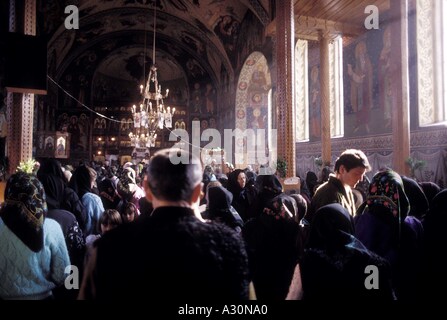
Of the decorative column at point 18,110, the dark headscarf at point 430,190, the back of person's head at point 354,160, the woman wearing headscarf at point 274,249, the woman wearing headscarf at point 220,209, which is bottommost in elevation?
the woman wearing headscarf at point 274,249

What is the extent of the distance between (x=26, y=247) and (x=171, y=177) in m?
1.36

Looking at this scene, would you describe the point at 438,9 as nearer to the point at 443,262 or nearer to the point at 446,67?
the point at 446,67

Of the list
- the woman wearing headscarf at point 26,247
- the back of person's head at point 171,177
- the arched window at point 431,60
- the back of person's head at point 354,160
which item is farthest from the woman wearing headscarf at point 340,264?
the arched window at point 431,60

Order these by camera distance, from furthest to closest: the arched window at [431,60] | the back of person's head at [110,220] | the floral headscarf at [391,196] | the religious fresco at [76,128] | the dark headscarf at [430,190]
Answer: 1. the religious fresco at [76,128]
2. the arched window at [431,60]
3. the dark headscarf at [430,190]
4. the back of person's head at [110,220]
5. the floral headscarf at [391,196]

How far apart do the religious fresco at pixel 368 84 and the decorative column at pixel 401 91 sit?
2.64 m

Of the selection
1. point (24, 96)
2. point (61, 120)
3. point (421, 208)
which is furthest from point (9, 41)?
point (61, 120)

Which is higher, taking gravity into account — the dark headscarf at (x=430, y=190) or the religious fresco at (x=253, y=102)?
the religious fresco at (x=253, y=102)

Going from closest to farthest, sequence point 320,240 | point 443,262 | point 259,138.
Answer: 1. point 320,240
2. point 443,262
3. point 259,138

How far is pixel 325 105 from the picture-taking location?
11297mm

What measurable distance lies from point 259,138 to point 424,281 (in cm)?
1551

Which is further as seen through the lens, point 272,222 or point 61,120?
point 61,120

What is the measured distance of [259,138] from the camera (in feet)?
58.6

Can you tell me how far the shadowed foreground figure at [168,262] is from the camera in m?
1.07

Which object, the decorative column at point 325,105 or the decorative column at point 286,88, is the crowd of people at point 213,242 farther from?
the decorative column at point 325,105
